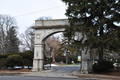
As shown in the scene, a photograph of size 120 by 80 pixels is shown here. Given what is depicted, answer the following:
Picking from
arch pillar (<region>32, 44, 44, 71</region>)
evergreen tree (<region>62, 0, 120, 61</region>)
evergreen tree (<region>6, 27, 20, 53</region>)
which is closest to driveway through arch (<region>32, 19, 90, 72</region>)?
arch pillar (<region>32, 44, 44, 71</region>)

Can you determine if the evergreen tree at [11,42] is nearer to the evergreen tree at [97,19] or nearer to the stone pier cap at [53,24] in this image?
the stone pier cap at [53,24]

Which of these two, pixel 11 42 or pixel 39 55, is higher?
pixel 11 42

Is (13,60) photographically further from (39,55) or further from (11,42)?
(11,42)

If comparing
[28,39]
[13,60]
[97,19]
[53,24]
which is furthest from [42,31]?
[28,39]

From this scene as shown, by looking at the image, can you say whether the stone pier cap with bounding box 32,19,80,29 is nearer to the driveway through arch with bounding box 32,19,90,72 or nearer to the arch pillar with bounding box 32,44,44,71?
the driveway through arch with bounding box 32,19,90,72

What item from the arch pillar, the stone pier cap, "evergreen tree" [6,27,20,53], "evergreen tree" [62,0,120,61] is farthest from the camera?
"evergreen tree" [6,27,20,53]

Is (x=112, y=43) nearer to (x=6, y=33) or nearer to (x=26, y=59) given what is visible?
(x=26, y=59)

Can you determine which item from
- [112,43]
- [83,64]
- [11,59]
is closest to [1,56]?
[11,59]

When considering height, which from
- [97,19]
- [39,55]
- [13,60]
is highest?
[97,19]

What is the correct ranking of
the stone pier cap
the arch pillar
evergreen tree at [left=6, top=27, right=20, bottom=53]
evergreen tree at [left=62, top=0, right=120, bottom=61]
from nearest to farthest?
evergreen tree at [left=62, top=0, right=120, bottom=61] → the stone pier cap → the arch pillar → evergreen tree at [left=6, top=27, right=20, bottom=53]

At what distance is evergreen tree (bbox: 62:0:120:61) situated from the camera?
12539 millimetres

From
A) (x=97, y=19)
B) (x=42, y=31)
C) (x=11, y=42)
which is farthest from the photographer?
(x=11, y=42)

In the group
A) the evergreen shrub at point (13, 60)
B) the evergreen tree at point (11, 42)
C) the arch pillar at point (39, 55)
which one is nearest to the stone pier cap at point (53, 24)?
the arch pillar at point (39, 55)

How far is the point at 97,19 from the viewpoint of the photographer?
570 inches
